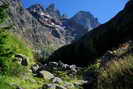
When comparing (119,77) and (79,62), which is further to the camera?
(79,62)

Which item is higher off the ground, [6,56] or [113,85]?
[6,56]

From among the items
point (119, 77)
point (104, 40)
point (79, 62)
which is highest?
point (104, 40)

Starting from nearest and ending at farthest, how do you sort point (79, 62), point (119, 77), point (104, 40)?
point (119, 77), point (104, 40), point (79, 62)

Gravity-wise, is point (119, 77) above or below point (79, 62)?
below

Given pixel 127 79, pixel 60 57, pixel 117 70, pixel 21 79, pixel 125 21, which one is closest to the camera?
pixel 127 79

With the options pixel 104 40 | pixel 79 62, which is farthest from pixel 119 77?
pixel 79 62

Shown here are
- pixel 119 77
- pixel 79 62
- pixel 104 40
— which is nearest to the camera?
pixel 119 77

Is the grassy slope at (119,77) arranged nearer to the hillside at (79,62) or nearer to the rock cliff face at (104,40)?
the hillside at (79,62)

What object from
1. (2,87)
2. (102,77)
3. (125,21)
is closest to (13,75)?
(2,87)

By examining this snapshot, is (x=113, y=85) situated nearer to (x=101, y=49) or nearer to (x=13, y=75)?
(x=13, y=75)

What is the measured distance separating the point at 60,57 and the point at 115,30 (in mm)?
17442

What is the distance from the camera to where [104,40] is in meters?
47.1

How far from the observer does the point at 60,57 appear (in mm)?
59250

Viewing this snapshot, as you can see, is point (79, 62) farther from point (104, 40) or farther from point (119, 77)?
point (119, 77)
